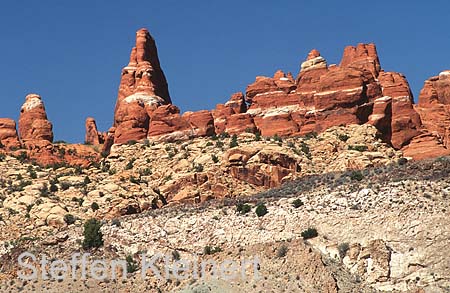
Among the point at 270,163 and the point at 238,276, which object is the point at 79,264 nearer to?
the point at 238,276

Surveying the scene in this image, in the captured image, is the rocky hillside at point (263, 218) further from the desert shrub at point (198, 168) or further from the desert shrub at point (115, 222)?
the desert shrub at point (198, 168)

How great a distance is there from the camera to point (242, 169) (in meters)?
97.0

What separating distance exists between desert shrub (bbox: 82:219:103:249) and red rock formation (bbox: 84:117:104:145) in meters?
51.9

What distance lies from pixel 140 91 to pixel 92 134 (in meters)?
27.8

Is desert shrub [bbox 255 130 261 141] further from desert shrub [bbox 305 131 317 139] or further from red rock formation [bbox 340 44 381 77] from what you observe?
red rock formation [bbox 340 44 381 77]

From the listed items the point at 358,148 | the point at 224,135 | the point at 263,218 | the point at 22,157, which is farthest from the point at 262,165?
the point at 22,157

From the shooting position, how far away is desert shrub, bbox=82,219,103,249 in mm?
84125

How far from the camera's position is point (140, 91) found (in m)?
116

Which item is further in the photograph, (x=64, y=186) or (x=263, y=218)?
(x=64, y=186)

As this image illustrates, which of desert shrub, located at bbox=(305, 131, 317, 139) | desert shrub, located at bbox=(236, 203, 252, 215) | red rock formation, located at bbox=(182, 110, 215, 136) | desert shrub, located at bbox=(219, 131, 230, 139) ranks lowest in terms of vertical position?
desert shrub, located at bbox=(236, 203, 252, 215)

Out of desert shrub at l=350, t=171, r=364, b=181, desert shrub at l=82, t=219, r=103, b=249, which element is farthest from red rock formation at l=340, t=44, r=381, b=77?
desert shrub at l=82, t=219, r=103, b=249

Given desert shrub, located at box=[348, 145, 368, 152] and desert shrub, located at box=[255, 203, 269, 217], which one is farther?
desert shrub, located at box=[348, 145, 368, 152]

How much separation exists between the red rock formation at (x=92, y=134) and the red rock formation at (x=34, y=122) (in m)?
18.4

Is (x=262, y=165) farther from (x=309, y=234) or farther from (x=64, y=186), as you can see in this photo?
(x=309, y=234)
